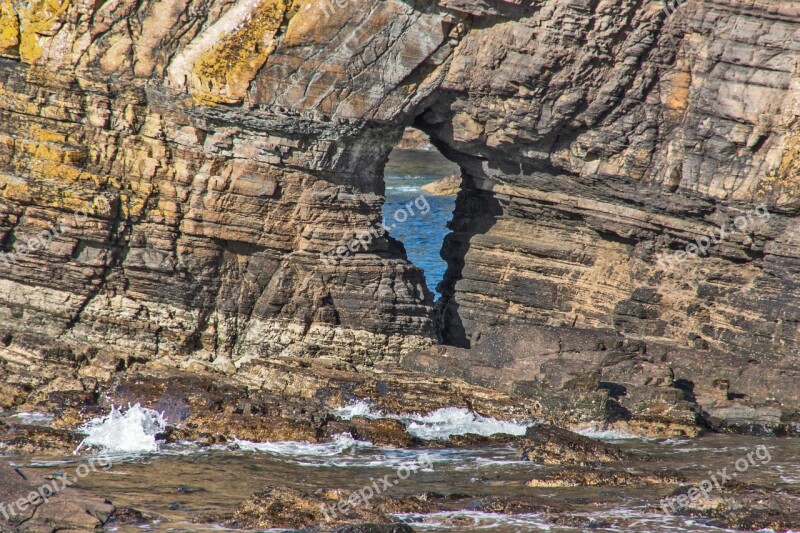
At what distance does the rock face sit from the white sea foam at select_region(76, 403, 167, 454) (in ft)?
12.8

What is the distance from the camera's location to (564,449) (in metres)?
22.8

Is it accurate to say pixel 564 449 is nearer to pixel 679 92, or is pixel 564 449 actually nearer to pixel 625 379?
pixel 625 379

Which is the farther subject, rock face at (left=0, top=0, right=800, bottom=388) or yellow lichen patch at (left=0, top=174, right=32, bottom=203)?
yellow lichen patch at (left=0, top=174, right=32, bottom=203)

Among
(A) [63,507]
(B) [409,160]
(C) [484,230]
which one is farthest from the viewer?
(B) [409,160]

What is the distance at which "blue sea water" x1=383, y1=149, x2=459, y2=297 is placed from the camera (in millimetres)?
52575

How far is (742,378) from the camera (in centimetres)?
2680

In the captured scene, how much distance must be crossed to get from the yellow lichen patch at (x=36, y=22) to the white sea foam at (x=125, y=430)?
32.5 ft

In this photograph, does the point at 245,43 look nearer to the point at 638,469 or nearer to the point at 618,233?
the point at 618,233

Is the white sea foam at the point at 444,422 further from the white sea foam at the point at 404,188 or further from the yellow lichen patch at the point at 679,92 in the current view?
the white sea foam at the point at 404,188

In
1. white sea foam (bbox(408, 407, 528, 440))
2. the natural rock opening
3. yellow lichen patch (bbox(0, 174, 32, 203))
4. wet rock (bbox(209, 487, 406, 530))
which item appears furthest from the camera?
the natural rock opening

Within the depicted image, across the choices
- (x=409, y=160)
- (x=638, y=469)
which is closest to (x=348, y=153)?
(x=638, y=469)

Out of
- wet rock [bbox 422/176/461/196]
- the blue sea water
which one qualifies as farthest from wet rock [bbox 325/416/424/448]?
wet rock [bbox 422/176/461/196]

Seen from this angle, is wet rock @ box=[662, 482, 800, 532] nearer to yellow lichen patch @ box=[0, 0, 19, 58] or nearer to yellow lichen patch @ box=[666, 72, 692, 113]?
yellow lichen patch @ box=[666, 72, 692, 113]

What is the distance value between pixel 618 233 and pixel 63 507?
1671 cm
